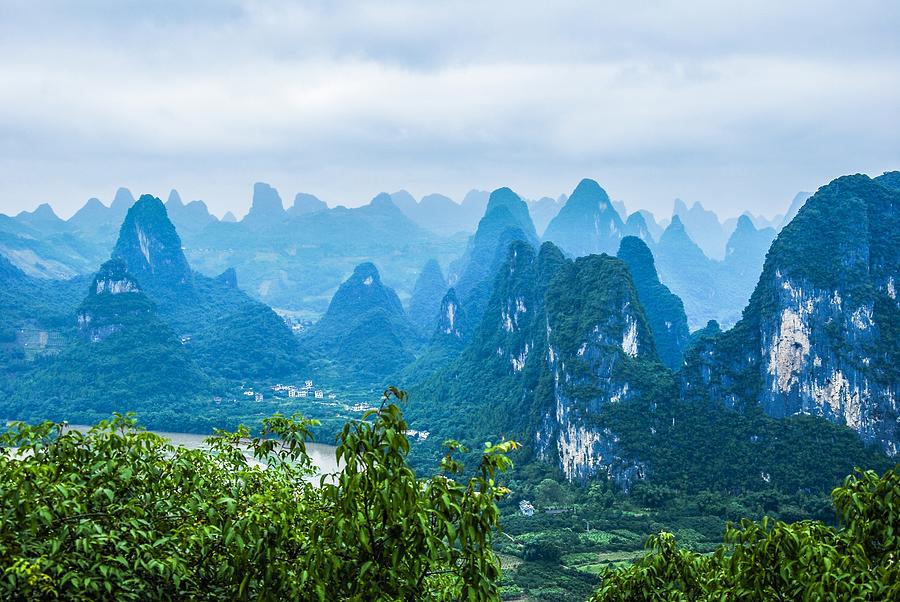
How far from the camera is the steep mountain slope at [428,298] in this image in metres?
135

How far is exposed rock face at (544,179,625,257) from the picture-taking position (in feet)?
546

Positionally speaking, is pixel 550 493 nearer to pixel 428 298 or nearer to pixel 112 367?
pixel 112 367

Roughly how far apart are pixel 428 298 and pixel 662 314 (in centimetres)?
6832

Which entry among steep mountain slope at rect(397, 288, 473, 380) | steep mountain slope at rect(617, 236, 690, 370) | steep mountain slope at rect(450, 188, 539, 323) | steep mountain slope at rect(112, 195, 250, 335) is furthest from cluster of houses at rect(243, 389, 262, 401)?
steep mountain slope at rect(617, 236, 690, 370)

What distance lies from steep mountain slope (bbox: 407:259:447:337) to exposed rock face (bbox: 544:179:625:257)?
1282 inches

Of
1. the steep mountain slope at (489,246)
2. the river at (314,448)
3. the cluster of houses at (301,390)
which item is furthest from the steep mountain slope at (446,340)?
the river at (314,448)

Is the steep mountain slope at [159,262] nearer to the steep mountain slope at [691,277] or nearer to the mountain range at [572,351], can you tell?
the mountain range at [572,351]

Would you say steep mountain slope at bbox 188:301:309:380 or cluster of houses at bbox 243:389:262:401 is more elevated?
steep mountain slope at bbox 188:301:309:380

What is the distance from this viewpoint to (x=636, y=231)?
7180 inches

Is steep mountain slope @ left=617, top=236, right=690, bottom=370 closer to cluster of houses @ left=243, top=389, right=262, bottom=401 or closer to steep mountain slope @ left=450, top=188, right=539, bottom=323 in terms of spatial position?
steep mountain slope @ left=450, top=188, right=539, bottom=323

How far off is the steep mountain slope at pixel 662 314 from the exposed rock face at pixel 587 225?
86.7 m

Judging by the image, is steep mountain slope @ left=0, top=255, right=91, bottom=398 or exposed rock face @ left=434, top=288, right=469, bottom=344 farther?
exposed rock face @ left=434, top=288, right=469, bottom=344

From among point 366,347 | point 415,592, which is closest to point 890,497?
point 415,592

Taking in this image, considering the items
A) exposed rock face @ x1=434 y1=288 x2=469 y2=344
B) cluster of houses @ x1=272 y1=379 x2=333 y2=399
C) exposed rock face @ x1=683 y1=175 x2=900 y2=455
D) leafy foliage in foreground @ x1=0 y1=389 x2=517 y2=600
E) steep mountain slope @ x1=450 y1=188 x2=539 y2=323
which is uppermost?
steep mountain slope @ x1=450 y1=188 x2=539 y2=323
